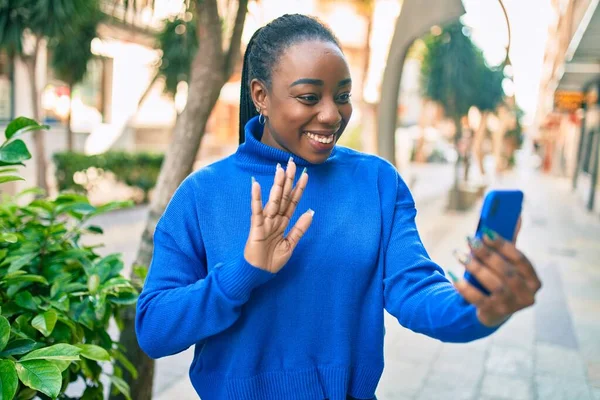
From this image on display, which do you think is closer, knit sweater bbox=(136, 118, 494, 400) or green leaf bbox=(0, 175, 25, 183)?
knit sweater bbox=(136, 118, 494, 400)

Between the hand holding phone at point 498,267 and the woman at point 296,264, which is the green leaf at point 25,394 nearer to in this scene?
the woman at point 296,264

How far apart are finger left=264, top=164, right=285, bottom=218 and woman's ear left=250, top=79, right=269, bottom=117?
308 mm

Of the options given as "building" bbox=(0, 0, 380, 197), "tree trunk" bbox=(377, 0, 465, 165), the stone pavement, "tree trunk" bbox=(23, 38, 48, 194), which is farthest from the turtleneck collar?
"building" bbox=(0, 0, 380, 197)

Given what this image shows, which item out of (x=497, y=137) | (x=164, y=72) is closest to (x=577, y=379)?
(x=164, y=72)

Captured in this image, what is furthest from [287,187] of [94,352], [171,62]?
[171,62]

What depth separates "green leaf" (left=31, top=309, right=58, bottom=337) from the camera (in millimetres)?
1906

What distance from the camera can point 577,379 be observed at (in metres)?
4.90

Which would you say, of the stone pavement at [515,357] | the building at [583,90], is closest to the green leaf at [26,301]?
the stone pavement at [515,357]

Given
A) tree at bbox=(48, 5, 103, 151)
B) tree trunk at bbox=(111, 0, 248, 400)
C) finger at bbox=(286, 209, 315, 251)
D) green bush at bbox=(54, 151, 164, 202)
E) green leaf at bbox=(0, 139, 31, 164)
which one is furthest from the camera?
tree at bbox=(48, 5, 103, 151)

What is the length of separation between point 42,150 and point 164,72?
5.77 meters

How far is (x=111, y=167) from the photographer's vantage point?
1352 centimetres

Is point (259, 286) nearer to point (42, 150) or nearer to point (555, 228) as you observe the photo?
point (42, 150)

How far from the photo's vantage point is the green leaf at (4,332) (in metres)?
1.73

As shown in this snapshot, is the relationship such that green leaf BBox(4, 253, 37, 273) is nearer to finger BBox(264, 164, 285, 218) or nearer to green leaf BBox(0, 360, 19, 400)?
green leaf BBox(0, 360, 19, 400)
